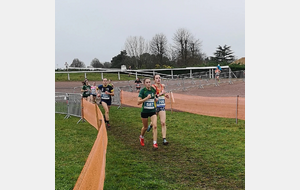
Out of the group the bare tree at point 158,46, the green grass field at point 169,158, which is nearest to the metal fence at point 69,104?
the green grass field at point 169,158

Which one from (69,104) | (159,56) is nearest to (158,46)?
(159,56)

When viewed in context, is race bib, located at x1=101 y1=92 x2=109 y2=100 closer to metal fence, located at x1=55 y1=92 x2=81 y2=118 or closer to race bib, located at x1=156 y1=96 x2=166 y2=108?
metal fence, located at x1=55 y1=92 x2=81 y2=118

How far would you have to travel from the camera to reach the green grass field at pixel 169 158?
581cm

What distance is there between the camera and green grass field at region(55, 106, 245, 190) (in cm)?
581

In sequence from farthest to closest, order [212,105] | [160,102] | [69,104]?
[69,104], [212,105], [160,102]

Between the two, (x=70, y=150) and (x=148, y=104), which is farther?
(x=148, y=104)

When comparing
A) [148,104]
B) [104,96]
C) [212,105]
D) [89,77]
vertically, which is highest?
[89,77]

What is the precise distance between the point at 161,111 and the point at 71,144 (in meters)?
2.96

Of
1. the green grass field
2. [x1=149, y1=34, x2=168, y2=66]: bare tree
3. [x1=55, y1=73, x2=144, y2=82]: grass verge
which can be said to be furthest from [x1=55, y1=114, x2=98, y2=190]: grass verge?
[x1=149, y1=34, x2=168, y2=66]: bare tree

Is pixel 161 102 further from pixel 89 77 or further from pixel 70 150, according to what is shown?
pixel 89 77

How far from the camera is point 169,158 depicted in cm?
765

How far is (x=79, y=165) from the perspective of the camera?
22.9 feet

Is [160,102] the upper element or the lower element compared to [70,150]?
upper

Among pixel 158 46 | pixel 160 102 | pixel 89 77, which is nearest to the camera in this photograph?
pixel 160 102
